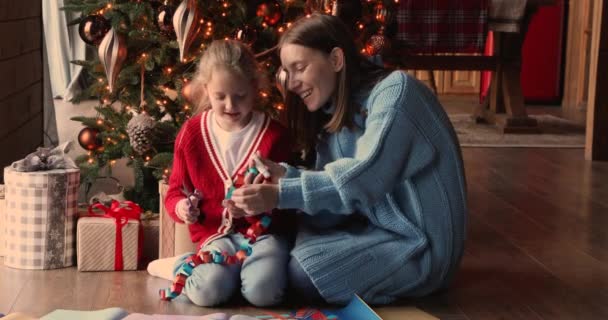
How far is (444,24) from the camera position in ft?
17.5

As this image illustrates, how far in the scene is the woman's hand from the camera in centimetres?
219

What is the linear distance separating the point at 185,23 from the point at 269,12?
33 cm

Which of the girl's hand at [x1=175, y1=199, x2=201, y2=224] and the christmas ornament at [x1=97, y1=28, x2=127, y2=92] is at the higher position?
the christmas ornament at [x1=97, y1=28, x2=127, y2=92]

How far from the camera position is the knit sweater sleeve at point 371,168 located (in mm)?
2213

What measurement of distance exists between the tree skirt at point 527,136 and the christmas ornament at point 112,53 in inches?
111

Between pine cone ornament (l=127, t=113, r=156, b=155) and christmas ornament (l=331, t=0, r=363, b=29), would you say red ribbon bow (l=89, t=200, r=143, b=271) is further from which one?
christmas ornament (l=331, t=0, r=363, b=29)

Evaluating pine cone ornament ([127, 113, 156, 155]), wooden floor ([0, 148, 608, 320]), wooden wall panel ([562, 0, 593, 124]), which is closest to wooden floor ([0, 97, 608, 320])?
wooden floor ([0, 148, 608, 320])

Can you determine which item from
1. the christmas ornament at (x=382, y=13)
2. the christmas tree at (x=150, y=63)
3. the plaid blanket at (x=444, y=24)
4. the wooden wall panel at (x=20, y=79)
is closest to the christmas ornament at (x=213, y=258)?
the christmas tree at (x=150, y=63)

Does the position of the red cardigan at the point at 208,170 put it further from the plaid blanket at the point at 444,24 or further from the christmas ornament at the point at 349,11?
the plaid blanket at the point at 444,24

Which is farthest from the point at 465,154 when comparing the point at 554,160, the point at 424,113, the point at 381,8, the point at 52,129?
the point at 424,113

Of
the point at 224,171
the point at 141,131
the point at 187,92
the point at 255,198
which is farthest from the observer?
the point at 141,131

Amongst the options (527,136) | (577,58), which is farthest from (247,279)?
(577,58)

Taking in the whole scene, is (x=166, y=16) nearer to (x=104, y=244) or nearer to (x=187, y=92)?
(x=187, y=92)

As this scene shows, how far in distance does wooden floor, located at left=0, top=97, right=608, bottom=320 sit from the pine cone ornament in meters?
0.47
